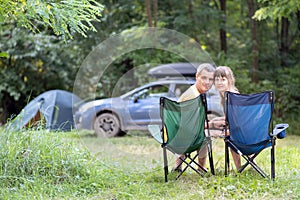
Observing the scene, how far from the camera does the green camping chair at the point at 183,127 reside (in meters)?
4.20

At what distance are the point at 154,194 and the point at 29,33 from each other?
29.5ft

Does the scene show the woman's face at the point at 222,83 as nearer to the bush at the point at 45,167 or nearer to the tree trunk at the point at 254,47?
the bush at the point at 45,167

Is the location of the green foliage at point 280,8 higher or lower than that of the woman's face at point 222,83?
higher

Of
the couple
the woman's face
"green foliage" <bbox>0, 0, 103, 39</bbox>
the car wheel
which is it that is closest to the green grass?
the couple

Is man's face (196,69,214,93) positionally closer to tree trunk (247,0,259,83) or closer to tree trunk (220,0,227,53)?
tree trunk (247,0,259,83)

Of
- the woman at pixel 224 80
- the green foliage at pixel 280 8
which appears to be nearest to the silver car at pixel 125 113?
the green foliage at pixel 280 8

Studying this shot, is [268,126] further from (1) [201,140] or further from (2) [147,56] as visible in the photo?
(2) [147,56]

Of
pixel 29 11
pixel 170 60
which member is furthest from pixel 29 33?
pixel 29 11

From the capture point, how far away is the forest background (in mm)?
11430

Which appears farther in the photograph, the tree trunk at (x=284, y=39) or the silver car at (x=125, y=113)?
the tree trunk at (x=284, y=39)

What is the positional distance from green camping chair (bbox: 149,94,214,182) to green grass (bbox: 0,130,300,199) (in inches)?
12.0

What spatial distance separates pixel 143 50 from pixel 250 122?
7.72 m

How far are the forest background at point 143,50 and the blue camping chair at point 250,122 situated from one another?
6629 millimetres

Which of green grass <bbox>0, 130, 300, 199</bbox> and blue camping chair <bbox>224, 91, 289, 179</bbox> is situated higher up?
blue camping chair <bbox>224, 91, 289, 179</bbox>
